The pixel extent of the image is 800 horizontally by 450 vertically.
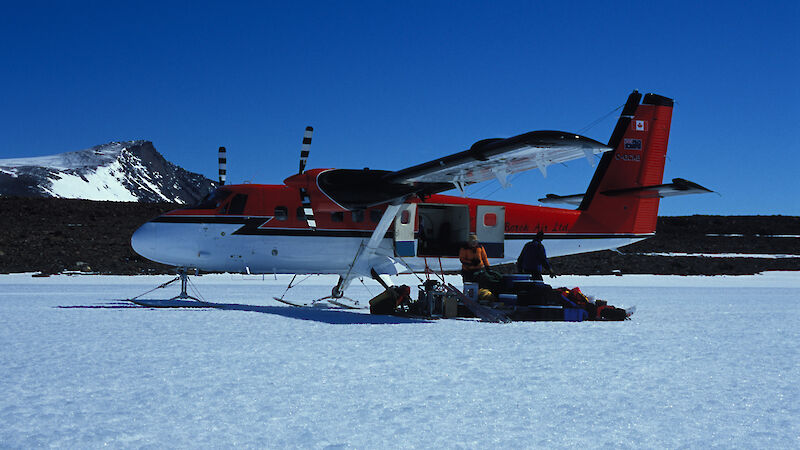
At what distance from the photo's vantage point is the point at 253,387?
18.5ft

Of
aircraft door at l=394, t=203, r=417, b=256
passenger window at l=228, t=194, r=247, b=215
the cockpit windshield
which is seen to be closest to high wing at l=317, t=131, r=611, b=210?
aircraft door at l=394, t=203, r=417, b=256

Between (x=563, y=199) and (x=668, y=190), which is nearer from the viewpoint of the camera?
(x=668, y=190)

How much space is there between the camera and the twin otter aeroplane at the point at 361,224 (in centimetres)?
1310

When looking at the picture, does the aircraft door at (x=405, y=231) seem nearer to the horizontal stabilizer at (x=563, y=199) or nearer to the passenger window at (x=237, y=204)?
the passenger window at (x=237, y=204)

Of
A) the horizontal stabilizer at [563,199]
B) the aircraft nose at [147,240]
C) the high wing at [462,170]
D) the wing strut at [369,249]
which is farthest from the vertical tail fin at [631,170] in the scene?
the aircraft nose at [147,240]

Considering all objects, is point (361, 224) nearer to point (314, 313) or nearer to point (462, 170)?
point (314, 313)

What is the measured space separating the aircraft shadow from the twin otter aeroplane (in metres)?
0.87

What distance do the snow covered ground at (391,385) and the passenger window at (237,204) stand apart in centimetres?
372

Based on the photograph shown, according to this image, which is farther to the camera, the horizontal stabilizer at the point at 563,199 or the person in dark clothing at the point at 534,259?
the horizontal stabilizer at the point at 563,199

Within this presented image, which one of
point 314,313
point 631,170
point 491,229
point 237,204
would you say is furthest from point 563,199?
point 237,204

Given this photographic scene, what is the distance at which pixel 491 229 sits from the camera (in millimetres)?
14711

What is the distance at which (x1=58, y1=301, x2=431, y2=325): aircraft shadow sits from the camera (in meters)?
11.5

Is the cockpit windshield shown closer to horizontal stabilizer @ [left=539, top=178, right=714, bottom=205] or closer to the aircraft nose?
the aircraft nose

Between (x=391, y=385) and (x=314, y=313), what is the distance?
23.7ft
